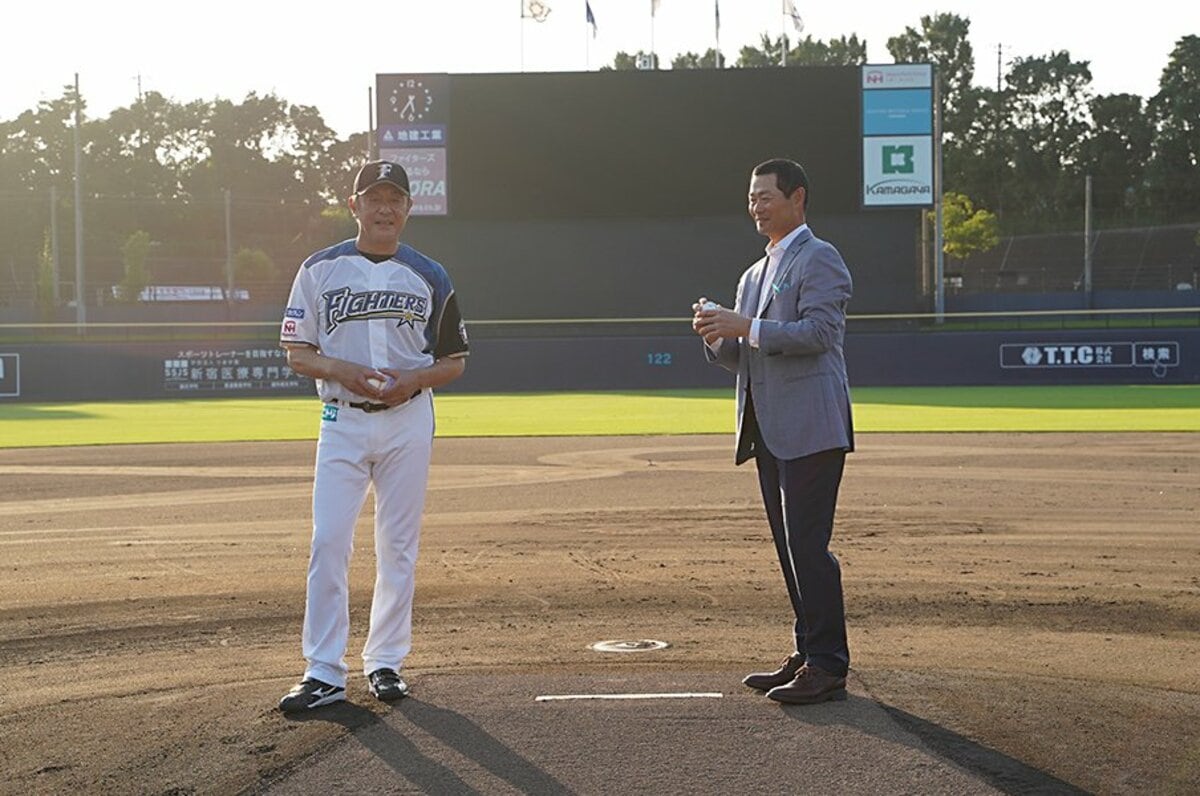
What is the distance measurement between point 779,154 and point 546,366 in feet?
24.4

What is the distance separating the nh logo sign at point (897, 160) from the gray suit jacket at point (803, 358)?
101ft

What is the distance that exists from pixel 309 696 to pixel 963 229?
6751 centimetres

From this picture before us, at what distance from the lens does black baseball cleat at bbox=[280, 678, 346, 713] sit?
17.7ft

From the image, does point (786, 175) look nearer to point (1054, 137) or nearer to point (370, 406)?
point (370, 406)

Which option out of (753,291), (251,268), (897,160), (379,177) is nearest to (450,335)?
(379,177)

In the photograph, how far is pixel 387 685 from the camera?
561 cm

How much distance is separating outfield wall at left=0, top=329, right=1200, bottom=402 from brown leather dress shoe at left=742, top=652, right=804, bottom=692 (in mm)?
29165

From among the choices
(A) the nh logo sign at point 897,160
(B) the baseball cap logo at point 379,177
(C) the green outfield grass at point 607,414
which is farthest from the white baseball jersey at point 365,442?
(A) the nh logo sign at point 897,160

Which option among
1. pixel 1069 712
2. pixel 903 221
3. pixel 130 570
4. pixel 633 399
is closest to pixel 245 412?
pixel 633 399

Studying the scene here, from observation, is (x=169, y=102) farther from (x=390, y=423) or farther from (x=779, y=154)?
(x=390, y=423)

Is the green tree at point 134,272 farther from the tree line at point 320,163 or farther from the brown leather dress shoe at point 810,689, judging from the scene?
the brown leather dress shoe at point 810,689

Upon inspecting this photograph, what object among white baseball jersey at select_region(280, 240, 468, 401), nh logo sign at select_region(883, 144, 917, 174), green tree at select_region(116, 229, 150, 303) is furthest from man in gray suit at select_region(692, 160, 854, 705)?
green tree at select_region(116, 229, 150, 303)

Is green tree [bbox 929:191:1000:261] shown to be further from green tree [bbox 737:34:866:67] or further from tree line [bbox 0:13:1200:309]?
green tree [bbox 737:34:866:67]

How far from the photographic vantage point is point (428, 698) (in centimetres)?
561
